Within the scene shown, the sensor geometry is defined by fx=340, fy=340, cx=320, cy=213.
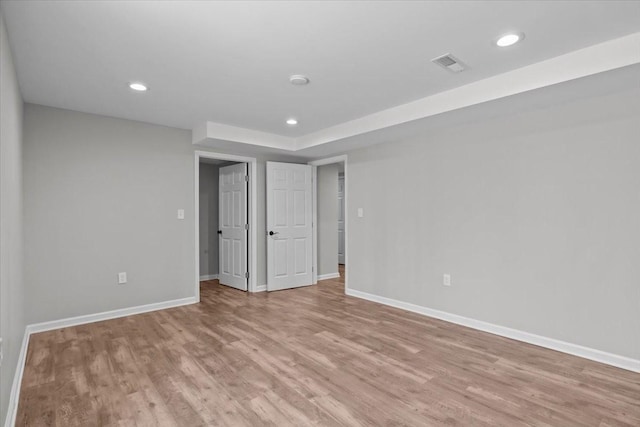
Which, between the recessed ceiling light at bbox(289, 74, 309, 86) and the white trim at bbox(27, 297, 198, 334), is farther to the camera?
the white trim at bbox(27, 297, 198, 334)

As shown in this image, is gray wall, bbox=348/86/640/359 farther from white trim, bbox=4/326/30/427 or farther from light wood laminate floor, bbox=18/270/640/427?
white trim, bbox=4/326/30/427

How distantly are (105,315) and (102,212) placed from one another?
1211mm

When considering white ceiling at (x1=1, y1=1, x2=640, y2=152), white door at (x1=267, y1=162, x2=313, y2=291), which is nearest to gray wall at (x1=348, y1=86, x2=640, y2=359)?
white ceiling at (x1=1, y1=1, x2=640, y2=152)

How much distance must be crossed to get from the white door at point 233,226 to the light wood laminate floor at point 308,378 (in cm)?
174

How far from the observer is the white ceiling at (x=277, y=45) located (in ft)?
6.40

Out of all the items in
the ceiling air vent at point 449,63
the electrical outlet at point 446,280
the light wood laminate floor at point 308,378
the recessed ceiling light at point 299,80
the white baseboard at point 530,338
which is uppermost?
the recessed ceiling light at point 299,80

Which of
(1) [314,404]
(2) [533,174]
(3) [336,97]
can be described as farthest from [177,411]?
(2) [533,174]

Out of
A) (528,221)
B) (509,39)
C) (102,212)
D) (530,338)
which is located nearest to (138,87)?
(102,212)

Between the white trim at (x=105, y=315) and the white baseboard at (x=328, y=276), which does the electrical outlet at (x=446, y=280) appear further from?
the white trim at (x=105, y=315)

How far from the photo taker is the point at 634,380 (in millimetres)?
2514

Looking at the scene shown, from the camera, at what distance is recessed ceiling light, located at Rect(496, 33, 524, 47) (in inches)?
87.4

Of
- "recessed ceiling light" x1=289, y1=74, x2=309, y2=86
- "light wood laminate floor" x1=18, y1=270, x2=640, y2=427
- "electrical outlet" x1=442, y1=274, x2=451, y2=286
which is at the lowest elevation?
"light wood laminate floor" x1=18, y1=270, x2=640, y2=427

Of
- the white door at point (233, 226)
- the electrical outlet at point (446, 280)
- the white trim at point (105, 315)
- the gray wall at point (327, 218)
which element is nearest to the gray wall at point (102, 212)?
the white trim at point (105, 315)

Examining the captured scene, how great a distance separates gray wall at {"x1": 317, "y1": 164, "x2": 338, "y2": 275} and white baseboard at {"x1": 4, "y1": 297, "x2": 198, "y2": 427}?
2.52 meters
